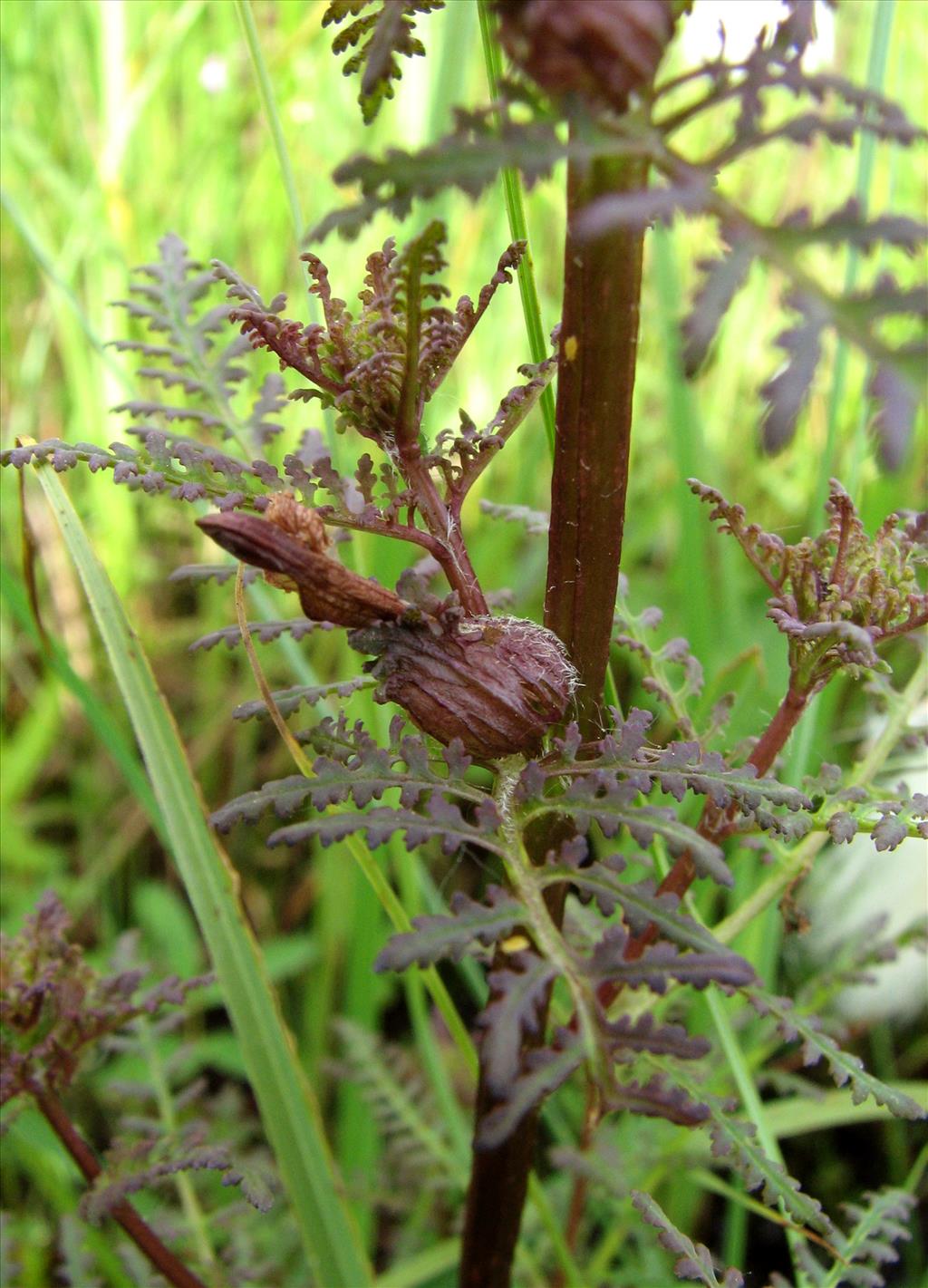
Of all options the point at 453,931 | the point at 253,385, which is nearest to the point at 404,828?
the point at 453,931

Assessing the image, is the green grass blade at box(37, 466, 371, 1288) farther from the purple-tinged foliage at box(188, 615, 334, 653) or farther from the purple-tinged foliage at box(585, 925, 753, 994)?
the purple-tinged foliage at box(585, 925, 753, 994)

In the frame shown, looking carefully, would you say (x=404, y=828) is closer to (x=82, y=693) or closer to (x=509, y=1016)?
(x=509, y=1016)

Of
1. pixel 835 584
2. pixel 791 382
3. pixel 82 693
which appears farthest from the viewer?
pixel 82 693

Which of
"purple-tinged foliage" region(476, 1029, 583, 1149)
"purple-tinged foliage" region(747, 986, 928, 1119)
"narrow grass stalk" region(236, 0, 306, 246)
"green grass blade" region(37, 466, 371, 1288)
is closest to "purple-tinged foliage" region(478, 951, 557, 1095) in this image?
"purple-tinged foliage" region(476, 1029, 583, 1149)

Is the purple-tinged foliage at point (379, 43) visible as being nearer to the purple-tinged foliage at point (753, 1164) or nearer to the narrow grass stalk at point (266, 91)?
the narrow grass stalk at point (266, 91)

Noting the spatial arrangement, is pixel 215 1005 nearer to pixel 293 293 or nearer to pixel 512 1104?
pixel 293 293

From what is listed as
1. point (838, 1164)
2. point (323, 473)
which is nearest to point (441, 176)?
point (323, 473)
